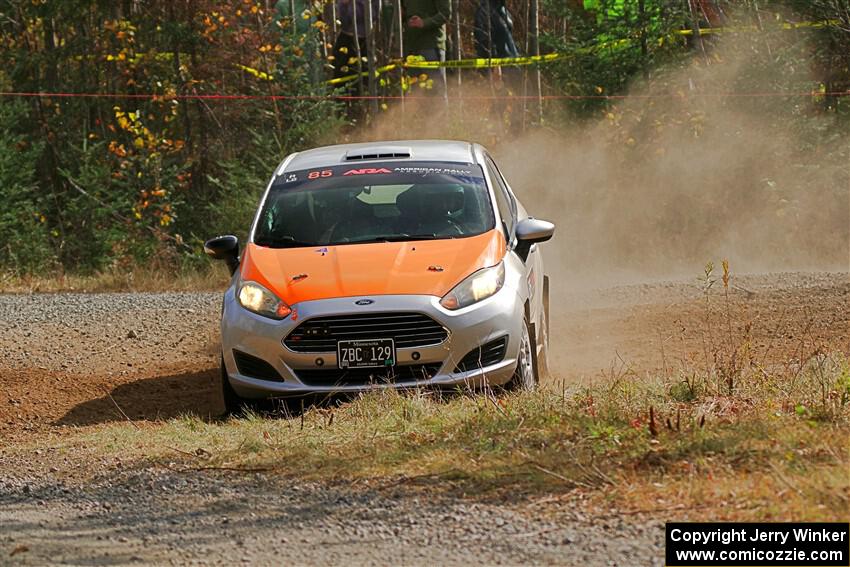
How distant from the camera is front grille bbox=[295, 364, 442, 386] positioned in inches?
354

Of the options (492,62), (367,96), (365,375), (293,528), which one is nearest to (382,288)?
(365,375)

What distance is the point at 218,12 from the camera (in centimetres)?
2231

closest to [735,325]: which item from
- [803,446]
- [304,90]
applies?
[803,446]

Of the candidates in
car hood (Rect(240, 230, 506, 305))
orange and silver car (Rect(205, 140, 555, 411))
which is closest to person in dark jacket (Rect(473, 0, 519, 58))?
orange and silver car (Rect(205, 140, 555, 411))

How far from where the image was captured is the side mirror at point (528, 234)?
9891mm

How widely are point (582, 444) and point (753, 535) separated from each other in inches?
65.6

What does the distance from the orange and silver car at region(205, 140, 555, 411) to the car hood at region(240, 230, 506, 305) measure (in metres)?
0.01

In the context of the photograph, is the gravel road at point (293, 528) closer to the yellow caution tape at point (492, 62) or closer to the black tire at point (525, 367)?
the black tire at point (525, 367)

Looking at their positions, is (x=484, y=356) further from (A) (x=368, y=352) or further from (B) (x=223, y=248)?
(B) (x=223, y=248)

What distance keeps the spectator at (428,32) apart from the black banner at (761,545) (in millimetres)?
17185

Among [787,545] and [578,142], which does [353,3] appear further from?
[787,545]

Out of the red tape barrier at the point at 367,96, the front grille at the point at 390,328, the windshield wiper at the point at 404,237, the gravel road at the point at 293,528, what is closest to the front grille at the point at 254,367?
the front grille at the point at 390,328

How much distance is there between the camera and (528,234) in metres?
9.88

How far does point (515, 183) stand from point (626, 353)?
9.63m
